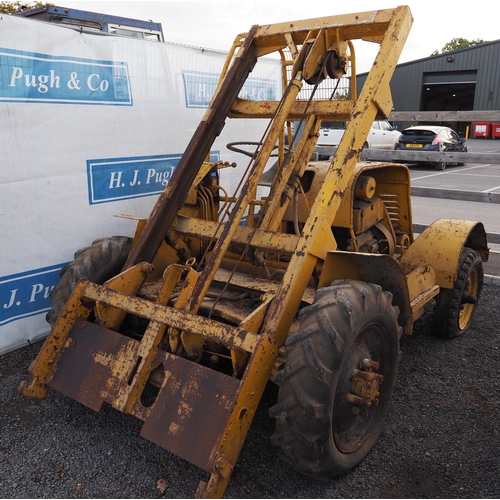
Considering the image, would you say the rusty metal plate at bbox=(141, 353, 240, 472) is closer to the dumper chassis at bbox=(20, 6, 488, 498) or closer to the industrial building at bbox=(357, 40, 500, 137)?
the dumper chassis at bbox=(20, 6, 488, 498)

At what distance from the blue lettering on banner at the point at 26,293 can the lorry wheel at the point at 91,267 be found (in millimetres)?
617

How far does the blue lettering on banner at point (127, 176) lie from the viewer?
4902 millimetres

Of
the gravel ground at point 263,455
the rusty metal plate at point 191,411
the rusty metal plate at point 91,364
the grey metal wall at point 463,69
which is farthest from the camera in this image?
the grey metal wall at point 463,69

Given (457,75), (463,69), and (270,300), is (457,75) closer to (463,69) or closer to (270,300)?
(463,69)

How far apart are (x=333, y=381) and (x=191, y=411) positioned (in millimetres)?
737

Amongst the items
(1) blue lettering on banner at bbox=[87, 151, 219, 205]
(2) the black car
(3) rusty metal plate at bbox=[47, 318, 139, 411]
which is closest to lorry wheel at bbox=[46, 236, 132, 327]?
(3) rusty metal plate at bbox=[47, 318, 139, 411]

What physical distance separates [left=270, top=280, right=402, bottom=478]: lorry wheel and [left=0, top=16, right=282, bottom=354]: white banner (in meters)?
2.76

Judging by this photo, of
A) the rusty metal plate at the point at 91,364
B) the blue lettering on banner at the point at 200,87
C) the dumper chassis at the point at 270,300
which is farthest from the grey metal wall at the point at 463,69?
the rusty metal plate at the point at 91,364

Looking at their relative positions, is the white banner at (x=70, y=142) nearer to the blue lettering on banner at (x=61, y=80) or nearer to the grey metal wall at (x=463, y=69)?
the blue lettering on banner at (x=61, y=80)

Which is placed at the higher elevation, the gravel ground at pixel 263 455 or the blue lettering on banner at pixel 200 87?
the blue lettering on banner at pixel 200 87

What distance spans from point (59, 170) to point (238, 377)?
2774mm

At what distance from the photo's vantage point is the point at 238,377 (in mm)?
2771

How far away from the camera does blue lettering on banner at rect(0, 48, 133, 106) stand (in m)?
4.16

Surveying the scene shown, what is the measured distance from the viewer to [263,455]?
10.2 ft
